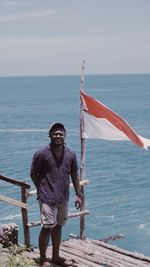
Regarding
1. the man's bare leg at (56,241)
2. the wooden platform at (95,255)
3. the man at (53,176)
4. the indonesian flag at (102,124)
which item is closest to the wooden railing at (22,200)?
the wooden platform at (95,255)

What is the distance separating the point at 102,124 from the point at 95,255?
7.39ft

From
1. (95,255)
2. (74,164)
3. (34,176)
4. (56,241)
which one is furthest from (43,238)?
(95,255)

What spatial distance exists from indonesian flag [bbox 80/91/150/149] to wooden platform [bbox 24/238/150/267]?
1779 mm

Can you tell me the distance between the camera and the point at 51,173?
21.8ft

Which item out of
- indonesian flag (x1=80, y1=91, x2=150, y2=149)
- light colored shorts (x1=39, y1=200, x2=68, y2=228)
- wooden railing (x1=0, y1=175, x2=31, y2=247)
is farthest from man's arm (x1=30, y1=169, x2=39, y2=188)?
indonesian flag (x1=80, y1=91, x2=150, y2=149)

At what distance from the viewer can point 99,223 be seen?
76.5 feet

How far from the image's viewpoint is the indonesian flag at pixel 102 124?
8805 millimetres

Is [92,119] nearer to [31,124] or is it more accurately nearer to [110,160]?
[110,160]

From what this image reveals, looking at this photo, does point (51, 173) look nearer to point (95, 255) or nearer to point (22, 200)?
point (22, 200)

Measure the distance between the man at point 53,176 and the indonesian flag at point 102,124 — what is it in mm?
2159

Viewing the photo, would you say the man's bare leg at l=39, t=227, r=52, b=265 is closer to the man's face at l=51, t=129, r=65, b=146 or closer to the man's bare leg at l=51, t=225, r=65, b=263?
the man's bare leg at l=51, t=225, r=65, b=263

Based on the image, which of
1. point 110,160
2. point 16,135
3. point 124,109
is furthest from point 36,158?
point 124,109

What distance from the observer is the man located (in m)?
6.60

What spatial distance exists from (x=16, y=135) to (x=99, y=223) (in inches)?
1153
